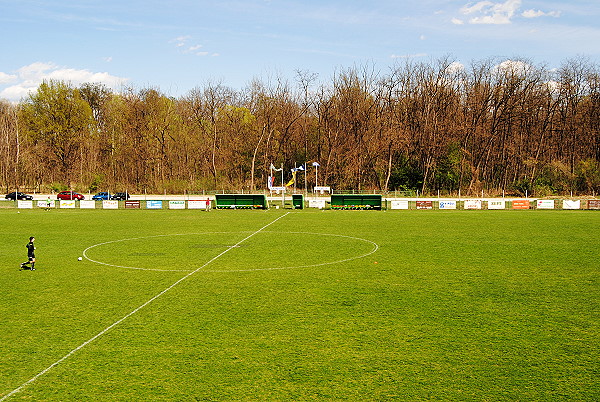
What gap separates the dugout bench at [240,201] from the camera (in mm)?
54062

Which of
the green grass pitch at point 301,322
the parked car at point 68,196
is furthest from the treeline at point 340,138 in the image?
the green grass pitch at point 301,322

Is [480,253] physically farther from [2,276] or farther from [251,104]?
[251,104]

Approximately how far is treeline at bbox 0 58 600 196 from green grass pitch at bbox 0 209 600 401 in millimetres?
52199

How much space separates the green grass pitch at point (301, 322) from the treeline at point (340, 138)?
52.2m

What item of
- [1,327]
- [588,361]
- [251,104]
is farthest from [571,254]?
[251,104]

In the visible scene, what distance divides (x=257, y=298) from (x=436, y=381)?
716 centimetres

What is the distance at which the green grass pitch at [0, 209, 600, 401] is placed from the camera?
875 centimetres

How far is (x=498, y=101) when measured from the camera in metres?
77.6

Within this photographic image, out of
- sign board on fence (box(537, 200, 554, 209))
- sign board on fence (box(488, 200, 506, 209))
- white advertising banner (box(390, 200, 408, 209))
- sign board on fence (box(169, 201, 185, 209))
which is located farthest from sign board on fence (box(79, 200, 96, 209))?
sign board on fence (box(537, 200, 554, 209))

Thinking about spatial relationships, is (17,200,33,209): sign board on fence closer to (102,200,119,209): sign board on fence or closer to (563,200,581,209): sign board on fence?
(102,200,119,209): sign board on fence

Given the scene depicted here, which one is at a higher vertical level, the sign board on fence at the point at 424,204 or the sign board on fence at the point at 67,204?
the sign board on fence at the point at 67,204

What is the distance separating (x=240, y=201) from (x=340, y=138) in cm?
2923

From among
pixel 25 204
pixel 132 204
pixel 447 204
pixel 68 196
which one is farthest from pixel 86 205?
pixel 447 204

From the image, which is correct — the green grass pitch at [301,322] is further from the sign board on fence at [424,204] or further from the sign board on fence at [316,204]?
the sign board on fence at [316,204]
